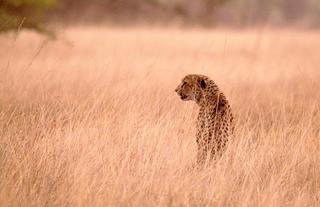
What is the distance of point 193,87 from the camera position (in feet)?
16.0

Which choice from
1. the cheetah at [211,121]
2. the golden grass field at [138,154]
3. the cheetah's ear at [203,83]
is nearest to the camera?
the golden grass field at [138,154]

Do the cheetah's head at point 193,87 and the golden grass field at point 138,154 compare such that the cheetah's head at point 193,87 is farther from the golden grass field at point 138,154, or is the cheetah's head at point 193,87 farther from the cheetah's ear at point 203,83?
the golden grass field at point 138,154

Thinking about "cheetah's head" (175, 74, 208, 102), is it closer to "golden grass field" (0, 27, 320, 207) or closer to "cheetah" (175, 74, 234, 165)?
"cheetah" (175, 74, 234, 165)

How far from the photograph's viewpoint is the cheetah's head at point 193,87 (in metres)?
4.83

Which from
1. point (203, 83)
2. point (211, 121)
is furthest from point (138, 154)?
point (203, 83)

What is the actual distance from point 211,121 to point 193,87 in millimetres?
346

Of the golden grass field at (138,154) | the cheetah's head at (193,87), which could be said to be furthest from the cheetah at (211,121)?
the golden grass field at (138,154)

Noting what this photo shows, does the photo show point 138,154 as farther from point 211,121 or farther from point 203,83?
point 203,83

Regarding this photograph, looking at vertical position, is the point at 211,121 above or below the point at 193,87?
below

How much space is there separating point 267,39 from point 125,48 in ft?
10.1

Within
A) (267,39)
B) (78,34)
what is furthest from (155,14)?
(267,39)

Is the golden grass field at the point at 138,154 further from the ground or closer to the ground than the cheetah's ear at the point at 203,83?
closer to the ground

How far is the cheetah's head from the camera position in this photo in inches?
190

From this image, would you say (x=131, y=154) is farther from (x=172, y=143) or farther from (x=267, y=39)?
(x=267, y=39)
